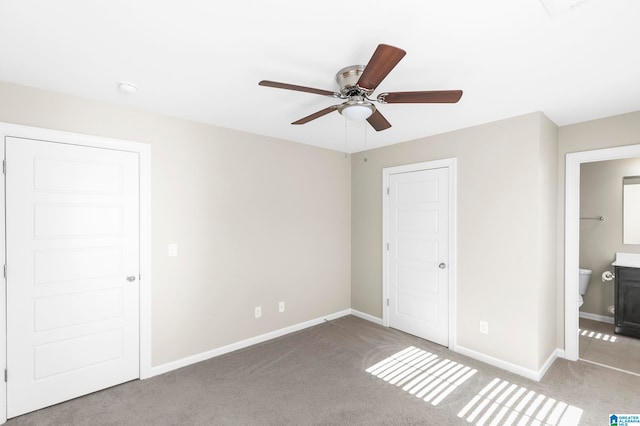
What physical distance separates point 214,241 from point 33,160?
1.52 metres

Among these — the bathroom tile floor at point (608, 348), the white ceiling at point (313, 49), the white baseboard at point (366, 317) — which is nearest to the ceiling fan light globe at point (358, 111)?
the white ceiling at point (313, 49)

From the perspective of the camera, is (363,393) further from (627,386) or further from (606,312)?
(606,312)

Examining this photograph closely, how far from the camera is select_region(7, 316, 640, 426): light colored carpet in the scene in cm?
222

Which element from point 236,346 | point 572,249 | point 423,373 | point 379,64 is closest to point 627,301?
point 572,249

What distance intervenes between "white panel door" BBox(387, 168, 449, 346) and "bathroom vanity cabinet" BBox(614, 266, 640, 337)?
2.22m

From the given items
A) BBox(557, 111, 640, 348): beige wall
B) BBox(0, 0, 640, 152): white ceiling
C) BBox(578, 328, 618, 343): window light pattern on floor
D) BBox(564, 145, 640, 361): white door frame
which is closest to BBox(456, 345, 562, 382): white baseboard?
BBox(564, 145, 640, 361): white door frame

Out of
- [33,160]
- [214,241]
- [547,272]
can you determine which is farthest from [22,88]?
[547,272]

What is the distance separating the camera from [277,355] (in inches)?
125

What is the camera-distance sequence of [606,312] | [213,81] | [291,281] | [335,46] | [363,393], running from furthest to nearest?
[606,312], [291,281], [363,393], [213,81], [335,46]

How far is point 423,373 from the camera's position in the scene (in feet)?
9.31

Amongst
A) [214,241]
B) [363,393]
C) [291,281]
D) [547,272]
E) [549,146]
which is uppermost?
[549,146]

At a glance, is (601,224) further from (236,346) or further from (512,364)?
(236,346)

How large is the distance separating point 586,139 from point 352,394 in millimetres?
3189

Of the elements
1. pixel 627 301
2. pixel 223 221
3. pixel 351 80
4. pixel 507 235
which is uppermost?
pixel 351 80
